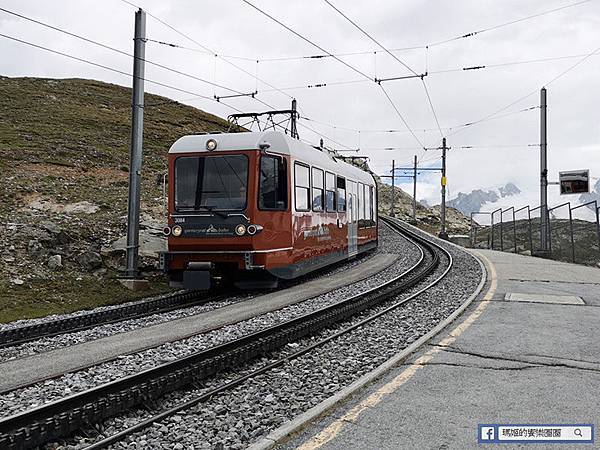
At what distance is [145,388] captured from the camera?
5.71 metres

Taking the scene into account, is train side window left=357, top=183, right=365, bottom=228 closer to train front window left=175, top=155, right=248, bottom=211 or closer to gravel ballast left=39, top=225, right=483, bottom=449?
train front window left=175, top=155, right=248, bottom=211

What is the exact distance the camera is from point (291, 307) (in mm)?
11797

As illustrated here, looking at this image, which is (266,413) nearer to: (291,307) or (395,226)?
(291,307)

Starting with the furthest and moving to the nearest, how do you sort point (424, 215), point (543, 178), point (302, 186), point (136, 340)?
1. point (424, 215)
2. point (543, 178)
3. point (302, 186)
4. point (136, 340)

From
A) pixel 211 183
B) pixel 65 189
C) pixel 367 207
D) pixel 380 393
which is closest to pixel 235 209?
pixel 211 183

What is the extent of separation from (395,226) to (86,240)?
29.0 metres

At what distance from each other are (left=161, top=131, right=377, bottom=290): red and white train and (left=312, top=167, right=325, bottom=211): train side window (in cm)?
112

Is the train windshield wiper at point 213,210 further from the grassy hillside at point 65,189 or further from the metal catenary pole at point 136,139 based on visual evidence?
the metal catenary pole at point 136,139

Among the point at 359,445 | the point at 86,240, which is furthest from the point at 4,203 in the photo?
the point at 359,445

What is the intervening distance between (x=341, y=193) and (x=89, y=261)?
7.59m

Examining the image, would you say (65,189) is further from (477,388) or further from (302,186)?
(477,388)

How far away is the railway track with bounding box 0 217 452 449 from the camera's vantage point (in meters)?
4.69

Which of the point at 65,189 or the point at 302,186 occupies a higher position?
the point at 65,189

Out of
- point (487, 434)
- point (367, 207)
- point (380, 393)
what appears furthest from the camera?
point (367, 207)
